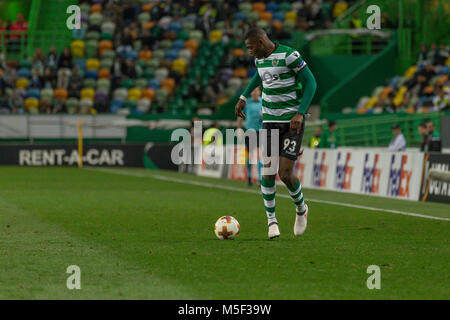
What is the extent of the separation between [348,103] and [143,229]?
930 inches

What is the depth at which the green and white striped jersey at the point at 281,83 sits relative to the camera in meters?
10.9

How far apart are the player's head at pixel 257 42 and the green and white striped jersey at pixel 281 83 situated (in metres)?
0.15

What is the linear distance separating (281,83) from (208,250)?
230 cm

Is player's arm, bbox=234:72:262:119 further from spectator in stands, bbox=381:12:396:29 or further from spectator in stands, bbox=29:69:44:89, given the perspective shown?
spectator in stands, bbox=29:69:44:89

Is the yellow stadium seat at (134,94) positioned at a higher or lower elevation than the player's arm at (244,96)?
lower

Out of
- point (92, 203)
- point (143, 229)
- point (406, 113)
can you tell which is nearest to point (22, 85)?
point (406, 113)

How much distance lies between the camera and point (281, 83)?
1098 cm

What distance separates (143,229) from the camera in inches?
472

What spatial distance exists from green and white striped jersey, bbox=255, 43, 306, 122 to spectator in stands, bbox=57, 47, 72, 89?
1081 inches

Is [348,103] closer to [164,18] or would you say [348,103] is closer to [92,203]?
[164,18]

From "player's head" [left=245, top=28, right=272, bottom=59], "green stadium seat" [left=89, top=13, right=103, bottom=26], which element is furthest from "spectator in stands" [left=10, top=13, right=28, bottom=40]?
"player's head" [left=245, top=28, right=272, bottom=59]

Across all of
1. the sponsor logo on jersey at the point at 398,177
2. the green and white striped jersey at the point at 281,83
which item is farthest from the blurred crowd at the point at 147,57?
the green and white striped jersey at the point at 281,83

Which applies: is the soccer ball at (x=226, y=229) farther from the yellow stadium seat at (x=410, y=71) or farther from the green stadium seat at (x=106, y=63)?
the green stadium seat at (x=106, y=63)

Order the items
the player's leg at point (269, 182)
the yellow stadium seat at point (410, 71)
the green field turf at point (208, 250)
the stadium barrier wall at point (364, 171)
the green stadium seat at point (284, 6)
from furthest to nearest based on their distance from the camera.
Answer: the green stadium seat at point (284, 6) → the yellow stadium seat at point (410, 71) → the stadium barrier wall at point (364, 171) → the player's leg at point (269, 182) → the green field turf at point (208, 250)
